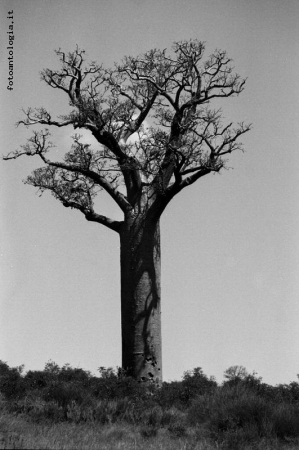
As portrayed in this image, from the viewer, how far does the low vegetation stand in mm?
7672

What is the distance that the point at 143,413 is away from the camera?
30.2 feet

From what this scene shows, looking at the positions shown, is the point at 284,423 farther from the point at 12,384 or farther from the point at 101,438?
the point at 12,384

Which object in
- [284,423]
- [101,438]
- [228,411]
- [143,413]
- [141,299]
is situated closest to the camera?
[101,438]

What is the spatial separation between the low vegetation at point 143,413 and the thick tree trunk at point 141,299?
1.41 ft

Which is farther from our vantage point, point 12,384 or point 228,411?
point 12,384

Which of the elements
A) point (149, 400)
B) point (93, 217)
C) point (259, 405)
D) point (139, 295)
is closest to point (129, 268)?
point (139, 295)

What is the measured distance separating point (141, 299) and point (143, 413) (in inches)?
107

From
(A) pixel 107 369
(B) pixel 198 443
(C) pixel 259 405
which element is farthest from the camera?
(A) pixel 107 369

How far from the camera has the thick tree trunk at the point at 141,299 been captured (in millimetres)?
11266

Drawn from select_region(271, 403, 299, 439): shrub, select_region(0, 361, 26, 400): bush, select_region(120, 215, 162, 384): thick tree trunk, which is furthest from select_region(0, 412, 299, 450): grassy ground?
select_region(120, 215, 162, 384): thick tree trunk

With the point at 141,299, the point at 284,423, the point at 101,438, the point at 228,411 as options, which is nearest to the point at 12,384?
the point at 141,299

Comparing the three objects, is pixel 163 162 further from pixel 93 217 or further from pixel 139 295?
pixel 139 295

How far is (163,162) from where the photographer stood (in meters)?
12.0

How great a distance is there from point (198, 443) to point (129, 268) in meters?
4.43
